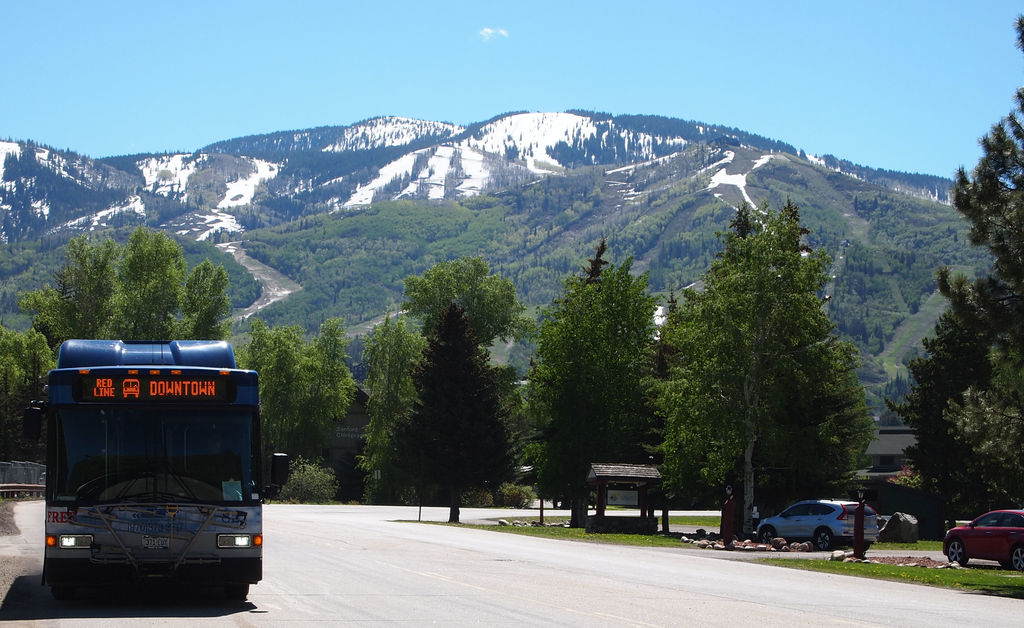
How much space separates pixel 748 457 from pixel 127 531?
30.9 metres

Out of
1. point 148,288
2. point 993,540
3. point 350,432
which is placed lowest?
point 993,540

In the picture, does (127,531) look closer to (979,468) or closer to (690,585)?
(690,585)

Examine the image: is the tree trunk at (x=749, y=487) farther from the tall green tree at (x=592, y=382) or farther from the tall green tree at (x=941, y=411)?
the tall green tree at (x=941, y=411)

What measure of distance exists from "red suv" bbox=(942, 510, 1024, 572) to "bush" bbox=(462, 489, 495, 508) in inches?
2123

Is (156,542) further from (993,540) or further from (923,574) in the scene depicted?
(993,540)

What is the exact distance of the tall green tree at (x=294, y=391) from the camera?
302 ft

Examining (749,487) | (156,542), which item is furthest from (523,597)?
(749,487)

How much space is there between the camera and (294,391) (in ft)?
306

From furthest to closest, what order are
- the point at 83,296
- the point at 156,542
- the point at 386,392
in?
the point at 386,392, the point at 83,296, the point at 156,542

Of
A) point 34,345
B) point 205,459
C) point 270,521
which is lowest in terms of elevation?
point 270,521

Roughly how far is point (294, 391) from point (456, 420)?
1541 inches

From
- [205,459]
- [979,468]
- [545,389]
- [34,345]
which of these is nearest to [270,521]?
[545,389]

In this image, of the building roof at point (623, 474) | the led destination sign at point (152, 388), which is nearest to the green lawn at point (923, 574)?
the building roof at point (623, 474)

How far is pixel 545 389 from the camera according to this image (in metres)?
51.8
